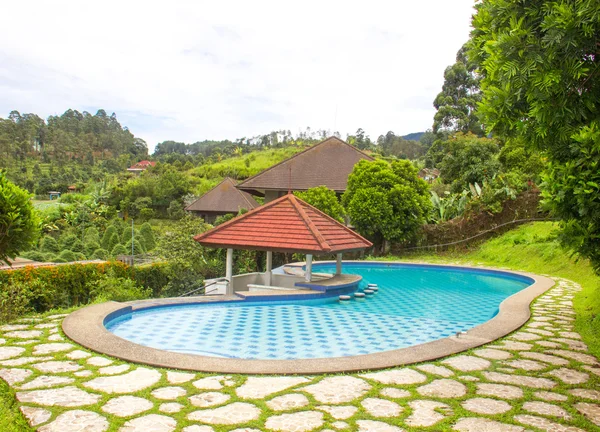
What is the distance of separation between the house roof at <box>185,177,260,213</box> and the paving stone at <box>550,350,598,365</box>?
2778 centimetres

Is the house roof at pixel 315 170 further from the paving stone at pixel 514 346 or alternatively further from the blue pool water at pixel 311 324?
the paving stone at pixel 514 346

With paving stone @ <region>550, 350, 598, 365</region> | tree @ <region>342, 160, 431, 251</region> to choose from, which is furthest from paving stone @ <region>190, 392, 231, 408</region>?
tree @ <region>342, 160, 431, 251</region>

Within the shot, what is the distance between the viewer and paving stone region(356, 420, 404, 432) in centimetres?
326

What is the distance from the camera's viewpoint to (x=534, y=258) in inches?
611

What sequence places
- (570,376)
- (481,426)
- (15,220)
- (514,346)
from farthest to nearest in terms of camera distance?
(15,220) < (514,346) < (570,376) < (481,426)

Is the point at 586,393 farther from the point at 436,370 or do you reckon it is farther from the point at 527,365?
the point at 436,370

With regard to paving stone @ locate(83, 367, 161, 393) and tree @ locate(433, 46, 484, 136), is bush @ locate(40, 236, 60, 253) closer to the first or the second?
paving stone @ locate(83, 367, 161, 393)

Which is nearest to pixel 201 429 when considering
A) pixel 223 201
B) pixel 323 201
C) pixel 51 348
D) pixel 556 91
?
pixel 51 348

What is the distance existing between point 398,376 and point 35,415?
3084 millimetres

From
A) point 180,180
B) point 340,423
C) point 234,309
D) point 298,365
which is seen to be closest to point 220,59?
point 234,309

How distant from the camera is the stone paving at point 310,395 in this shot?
335cm

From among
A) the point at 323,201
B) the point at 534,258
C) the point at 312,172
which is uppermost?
the point at 312,172

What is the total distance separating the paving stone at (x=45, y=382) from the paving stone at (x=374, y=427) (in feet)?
8.50

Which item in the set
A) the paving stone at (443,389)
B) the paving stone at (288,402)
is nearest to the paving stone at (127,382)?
the paving stone at (288,402)
